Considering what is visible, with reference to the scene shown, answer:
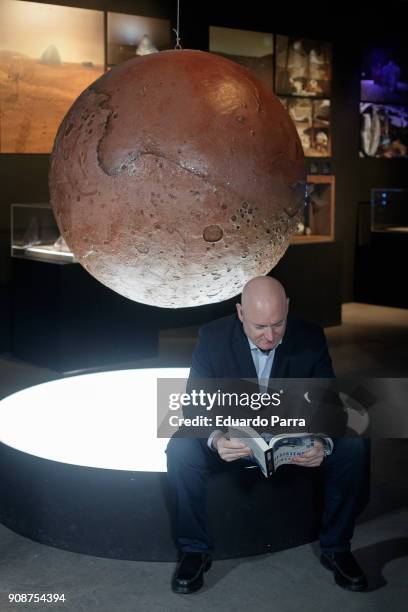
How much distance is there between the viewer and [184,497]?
138 inches

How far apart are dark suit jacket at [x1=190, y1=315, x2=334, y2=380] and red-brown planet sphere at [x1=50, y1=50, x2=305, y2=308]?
48 centimetres

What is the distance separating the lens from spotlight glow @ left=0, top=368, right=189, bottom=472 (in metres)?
4.20

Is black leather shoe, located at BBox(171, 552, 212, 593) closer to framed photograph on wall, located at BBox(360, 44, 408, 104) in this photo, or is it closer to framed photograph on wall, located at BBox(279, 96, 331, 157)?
framed photograph on wall, located at BBox(279, 96, 331, 157)

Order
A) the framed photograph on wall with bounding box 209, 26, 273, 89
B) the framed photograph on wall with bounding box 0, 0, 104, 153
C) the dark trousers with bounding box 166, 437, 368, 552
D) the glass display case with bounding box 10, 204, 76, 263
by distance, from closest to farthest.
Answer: the dark trousers with bounding box 166, 437, 368, 552
the glass display case with bounding box 10, 204, 76, 263
the framed photograph on wall with bounding box 0, 0, 104, 153
the framed photograph on wall with bounding box 209, 26, 273, 89

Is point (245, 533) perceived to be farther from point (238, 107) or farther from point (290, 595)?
point (238, 107)

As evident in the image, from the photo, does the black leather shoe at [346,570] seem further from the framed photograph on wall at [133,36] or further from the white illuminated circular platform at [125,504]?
the framed photograph on wall at [133,36]

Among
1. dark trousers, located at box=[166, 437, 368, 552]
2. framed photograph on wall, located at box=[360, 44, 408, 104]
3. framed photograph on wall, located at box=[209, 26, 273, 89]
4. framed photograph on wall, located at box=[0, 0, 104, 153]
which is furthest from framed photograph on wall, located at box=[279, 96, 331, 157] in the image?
dark trousers, located at box=[166, 437, 368, 552]

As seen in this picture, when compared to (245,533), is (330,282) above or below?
above

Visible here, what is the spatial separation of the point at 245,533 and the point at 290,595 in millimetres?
358

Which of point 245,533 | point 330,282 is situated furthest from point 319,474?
point 330,282

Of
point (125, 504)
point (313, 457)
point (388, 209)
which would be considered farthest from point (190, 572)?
point (388, 209)

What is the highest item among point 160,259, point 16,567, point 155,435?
point 160,259

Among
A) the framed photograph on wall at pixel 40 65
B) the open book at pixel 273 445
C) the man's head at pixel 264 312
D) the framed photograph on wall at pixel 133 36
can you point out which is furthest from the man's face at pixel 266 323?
the framed photograph on wall at pixel 133 36

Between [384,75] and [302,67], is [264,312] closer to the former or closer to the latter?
[302,67]
